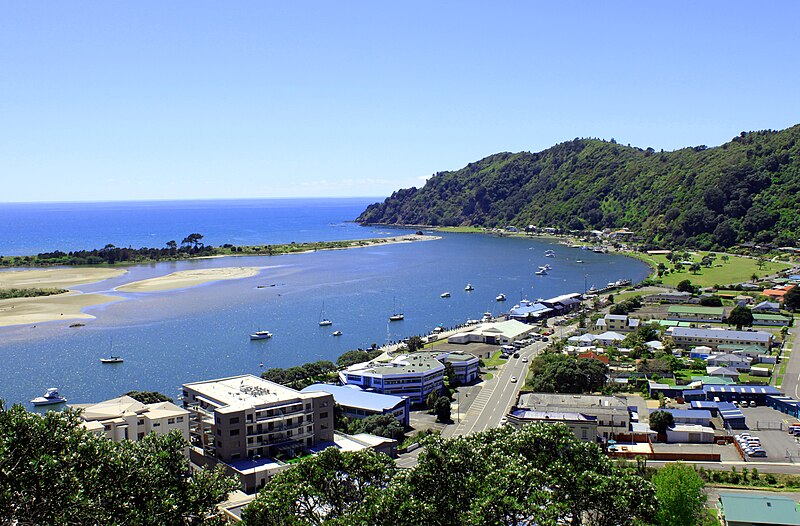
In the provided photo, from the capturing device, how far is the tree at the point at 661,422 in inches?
901

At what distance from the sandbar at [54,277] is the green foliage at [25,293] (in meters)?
2.55

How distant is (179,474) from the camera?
10.8 metres

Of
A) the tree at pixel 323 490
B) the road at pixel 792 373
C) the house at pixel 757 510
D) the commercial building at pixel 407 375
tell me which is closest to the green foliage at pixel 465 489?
the tree at pixel 323 490

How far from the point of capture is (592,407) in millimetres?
23766

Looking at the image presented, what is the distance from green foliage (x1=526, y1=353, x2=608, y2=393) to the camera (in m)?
27.2

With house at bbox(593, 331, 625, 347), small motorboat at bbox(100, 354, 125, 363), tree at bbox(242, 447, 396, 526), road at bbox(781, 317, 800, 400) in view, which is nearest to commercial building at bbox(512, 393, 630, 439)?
road at bbox(781, 317, 800, 400)

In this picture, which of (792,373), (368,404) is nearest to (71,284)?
(368,404)

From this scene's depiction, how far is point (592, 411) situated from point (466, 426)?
439 cm

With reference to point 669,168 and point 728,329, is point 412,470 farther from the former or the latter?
point 669,168

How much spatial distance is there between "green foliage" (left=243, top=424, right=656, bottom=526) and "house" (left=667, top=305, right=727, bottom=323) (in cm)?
3214

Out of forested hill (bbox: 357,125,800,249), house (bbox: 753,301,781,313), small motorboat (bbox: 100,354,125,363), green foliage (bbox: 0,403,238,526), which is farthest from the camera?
forested hill (bbox: 357,125,800,249)

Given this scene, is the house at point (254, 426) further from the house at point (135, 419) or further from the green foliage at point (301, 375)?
the green foliage at point (301, 375)

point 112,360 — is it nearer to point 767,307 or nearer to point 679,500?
point 679,500

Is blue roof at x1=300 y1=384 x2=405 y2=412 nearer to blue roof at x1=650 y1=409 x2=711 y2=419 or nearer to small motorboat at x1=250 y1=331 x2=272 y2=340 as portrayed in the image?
blue roof at x1=650 y1=409 x2=711 y2=419
